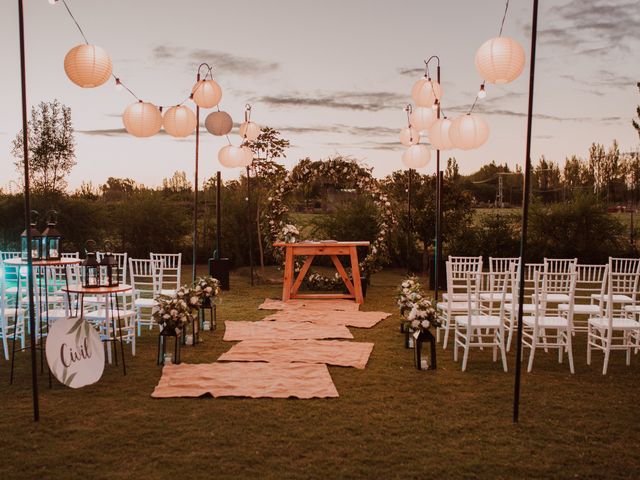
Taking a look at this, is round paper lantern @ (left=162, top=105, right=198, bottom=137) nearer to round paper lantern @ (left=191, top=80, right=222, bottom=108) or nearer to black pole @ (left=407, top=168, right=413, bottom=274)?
round paper lantern @ (left=191, top=80, right=222, bottom=108)

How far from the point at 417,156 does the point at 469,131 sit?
340 cm

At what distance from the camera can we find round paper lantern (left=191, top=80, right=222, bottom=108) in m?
8.04

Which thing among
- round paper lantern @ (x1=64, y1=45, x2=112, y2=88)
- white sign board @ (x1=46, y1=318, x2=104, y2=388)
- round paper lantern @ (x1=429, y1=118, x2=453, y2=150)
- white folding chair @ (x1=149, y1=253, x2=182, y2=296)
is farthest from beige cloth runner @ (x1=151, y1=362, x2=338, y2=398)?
round paper lantern @ (x1=429, y1=118, x2=453, y2=150)

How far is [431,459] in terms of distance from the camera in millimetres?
3555

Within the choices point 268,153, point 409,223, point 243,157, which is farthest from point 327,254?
point 268,153

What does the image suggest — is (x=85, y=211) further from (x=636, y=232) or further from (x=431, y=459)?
(x=636, y=232)

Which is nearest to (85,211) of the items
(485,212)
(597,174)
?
(485,212)

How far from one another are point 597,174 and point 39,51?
643 inches

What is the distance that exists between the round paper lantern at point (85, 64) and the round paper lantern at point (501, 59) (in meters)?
3.43

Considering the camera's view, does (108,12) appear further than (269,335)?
Yes

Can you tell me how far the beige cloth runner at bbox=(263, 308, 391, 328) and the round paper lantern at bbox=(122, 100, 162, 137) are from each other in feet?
9.87

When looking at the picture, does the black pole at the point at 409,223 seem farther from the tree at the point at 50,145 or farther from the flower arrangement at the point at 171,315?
the tree at the point at 50,145

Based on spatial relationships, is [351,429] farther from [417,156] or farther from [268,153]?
[268,153]

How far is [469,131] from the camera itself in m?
6.59
